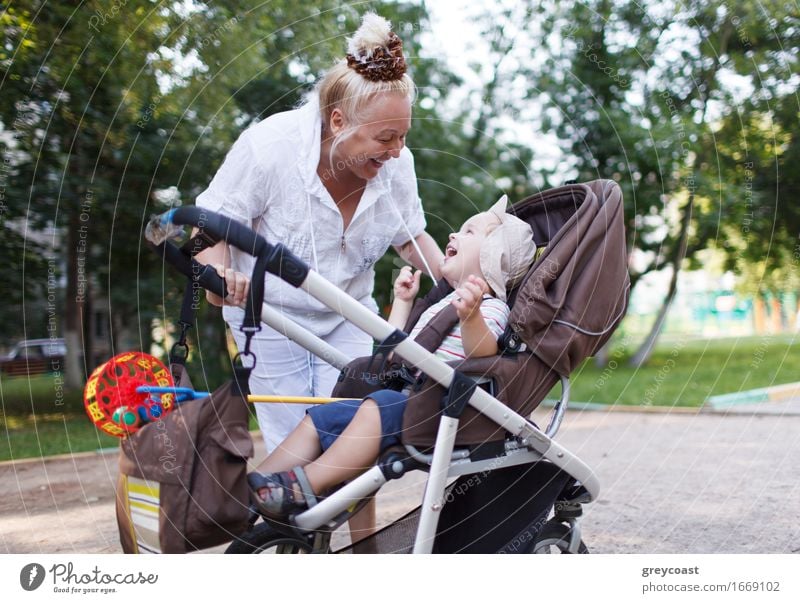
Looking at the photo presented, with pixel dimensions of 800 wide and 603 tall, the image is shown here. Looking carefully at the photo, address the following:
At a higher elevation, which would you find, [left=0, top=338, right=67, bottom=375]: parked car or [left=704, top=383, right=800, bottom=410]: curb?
[left=0, top=338, right=67, bottom=375]: parked car

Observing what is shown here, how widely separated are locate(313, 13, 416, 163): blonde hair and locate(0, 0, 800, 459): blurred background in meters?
0.83

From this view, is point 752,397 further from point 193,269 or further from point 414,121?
point 193,269

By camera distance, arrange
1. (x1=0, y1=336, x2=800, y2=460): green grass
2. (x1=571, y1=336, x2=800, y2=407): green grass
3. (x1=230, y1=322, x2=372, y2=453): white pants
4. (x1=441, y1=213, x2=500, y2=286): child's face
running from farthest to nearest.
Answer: (x1=571, y1=336, x2=800, y2=407): green grass → (x1=0, y1=336, x2=800, y2=460): green grass → (x1=230, y1=322, x2=372, y2=453): white pants → (x1=441, y1=213, x2=500, y2=286): child's face

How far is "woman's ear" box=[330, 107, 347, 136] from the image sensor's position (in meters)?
2.35

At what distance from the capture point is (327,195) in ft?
7.94

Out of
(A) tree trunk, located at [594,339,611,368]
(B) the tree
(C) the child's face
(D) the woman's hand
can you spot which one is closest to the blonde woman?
(D) the woman's hand

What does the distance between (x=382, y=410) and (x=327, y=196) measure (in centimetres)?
68

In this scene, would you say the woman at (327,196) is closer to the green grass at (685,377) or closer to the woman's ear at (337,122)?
the woman's ear at (337,122)

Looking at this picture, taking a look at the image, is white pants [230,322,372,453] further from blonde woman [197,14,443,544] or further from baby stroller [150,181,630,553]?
baby stroller [150,181,630,553]

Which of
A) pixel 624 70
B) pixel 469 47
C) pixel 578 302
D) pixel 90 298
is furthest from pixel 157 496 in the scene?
pixel 90 298

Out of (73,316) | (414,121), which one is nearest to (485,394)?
(414,121)

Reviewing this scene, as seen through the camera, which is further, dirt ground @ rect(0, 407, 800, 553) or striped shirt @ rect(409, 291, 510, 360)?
dirt ground @ rect(0, 407, 800, 553)

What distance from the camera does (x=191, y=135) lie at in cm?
527

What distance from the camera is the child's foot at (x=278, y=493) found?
1951mm
